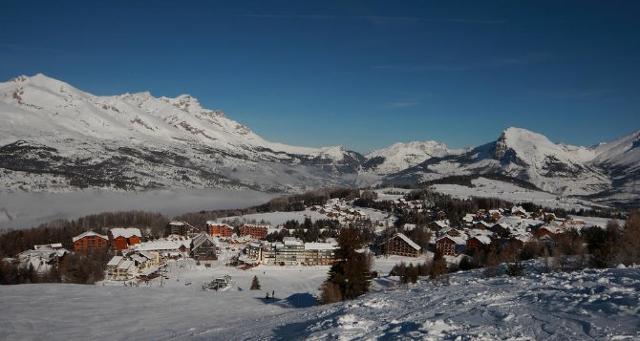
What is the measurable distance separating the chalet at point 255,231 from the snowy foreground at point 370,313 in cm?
8695

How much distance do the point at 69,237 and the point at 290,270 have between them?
233 feet

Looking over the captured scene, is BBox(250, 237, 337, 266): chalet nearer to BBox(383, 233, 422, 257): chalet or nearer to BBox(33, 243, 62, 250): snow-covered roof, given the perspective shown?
BBox(383, 233, 422, 257): chalet

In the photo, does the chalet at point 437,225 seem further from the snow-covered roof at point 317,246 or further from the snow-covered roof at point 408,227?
the snow-covered roof at point 317,246

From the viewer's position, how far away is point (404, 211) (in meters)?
159

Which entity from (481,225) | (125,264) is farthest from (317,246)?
(481,225)

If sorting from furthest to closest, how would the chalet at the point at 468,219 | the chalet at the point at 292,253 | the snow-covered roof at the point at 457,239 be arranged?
the chalet at the point at 468,219 → the snow-covered roof at the point at 457,239 → the chalet at the point at 292,253

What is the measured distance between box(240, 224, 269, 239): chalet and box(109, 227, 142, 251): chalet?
2958cm

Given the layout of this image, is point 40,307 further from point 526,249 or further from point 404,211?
point 404,211

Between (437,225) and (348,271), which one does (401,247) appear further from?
(348,271)

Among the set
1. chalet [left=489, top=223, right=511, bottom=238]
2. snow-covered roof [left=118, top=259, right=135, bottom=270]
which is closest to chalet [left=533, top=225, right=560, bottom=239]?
chalet [left=489, top=223, right=511, bottom=238]

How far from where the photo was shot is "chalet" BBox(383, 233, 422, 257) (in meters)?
105

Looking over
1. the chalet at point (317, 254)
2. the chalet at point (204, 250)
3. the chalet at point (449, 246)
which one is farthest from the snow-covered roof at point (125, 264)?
the chalet at point (449, 246)

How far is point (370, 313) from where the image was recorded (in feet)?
69.8

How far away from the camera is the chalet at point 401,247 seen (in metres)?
105
